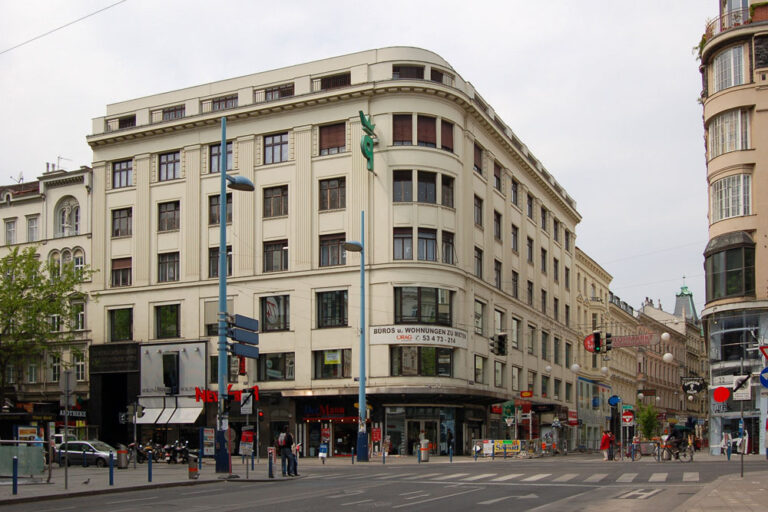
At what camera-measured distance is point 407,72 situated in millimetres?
50688

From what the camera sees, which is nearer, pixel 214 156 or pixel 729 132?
pixel 729 132

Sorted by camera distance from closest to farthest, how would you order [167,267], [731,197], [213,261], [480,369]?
[731,197], [480,369], [213,261], [167,267]

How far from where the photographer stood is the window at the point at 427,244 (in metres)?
49.6

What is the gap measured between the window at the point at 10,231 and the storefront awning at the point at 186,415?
1900 cm

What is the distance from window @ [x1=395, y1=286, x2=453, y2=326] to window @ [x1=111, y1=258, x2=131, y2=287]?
18.8 metres

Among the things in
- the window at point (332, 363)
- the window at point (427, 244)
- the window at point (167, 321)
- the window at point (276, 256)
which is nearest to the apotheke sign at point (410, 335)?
the window at point (332, 363)

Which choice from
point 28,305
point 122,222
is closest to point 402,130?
point 122,222

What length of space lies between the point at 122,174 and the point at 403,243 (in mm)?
20329

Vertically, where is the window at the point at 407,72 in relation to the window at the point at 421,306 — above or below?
above

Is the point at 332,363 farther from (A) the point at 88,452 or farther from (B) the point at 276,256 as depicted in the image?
(A) the point at 88,452

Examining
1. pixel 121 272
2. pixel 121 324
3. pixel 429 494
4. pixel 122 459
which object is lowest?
pixel 122 459

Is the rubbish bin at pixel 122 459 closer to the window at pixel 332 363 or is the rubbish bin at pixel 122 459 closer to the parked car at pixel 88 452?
the parked car at pixel 88 452

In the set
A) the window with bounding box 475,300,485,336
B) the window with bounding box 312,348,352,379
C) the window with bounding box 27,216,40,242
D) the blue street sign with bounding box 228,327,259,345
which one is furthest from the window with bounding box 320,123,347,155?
the blue street sign with bounding box 228,327,259,345

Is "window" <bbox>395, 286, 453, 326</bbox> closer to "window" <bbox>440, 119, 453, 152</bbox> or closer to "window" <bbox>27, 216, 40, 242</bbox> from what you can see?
"window" <bbox>440, 119, 453, 152</bbox>
